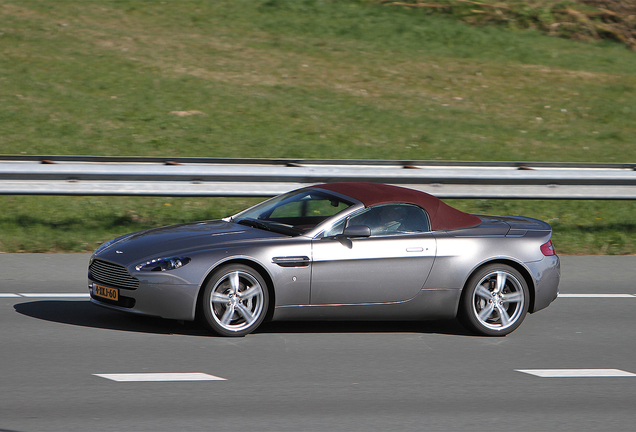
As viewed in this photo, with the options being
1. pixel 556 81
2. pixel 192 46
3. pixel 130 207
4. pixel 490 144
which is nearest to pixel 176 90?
pixel 192 46

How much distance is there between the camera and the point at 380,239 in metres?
7.36

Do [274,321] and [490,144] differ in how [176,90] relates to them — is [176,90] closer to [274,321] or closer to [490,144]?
[490,144]

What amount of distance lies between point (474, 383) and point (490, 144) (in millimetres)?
9370

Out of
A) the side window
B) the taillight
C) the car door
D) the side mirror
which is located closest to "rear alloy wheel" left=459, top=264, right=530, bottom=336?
the taillight

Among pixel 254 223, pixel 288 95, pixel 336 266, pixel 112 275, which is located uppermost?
pixel 288 95

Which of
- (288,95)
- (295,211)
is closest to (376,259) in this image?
(295,211)

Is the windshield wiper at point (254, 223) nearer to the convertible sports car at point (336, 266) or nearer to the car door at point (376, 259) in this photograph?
the convertible sports car at point (336, 266)

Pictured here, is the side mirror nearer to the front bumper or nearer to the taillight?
the front bumper

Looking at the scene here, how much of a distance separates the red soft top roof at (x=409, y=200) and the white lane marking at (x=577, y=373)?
5.46 ft

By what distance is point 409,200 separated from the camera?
7.63m

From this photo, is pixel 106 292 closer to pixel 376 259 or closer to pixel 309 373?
pixel 309 373

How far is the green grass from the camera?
12.4 meters

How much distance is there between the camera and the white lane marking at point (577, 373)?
6320mm

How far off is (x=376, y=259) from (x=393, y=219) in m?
0.44
